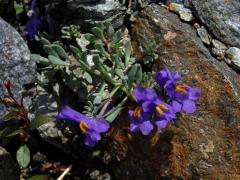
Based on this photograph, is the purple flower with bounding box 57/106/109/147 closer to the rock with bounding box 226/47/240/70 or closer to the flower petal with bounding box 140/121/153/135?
the flower petal with bounding box 140/121/153/135

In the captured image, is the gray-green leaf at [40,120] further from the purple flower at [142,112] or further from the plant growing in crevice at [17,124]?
the purple flower at [142,112]

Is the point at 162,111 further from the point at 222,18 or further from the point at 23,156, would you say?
the point at 23,156

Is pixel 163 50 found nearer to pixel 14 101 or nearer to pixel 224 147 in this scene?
pixel 224 147

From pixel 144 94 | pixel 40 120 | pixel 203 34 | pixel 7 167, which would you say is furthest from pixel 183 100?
pixel 7 167

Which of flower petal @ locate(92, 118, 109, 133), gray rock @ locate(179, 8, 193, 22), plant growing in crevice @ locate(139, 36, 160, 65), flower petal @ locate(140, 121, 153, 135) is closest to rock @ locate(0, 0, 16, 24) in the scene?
plant growing in crevice @ locate(139, 36, 160, 65)

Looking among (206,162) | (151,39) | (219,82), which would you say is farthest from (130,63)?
(206,162)

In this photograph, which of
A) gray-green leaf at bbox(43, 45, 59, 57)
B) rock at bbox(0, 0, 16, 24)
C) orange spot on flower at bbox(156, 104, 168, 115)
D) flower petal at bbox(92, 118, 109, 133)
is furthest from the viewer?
rock at bbox(0, 0, 16, 24)
